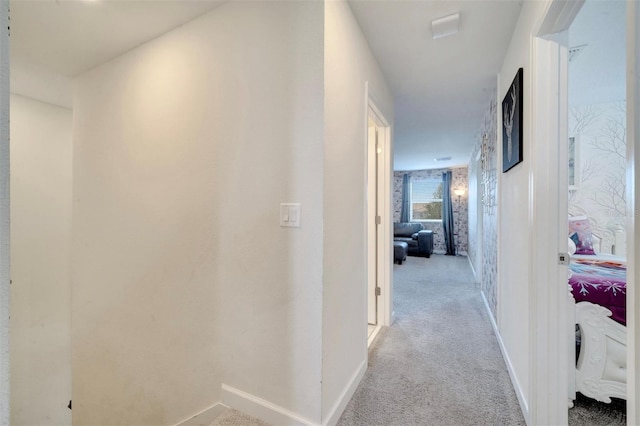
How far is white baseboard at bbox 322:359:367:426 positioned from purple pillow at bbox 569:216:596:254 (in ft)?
7.62

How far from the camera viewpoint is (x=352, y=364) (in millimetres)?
1685

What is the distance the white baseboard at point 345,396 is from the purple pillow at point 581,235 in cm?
232

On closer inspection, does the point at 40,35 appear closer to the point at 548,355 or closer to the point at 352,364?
the point at 352,364

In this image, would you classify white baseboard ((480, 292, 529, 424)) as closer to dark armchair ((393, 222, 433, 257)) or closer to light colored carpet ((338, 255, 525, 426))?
light colored carpet ((338, 255, 525, 426))

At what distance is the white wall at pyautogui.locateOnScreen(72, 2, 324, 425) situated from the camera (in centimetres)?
135

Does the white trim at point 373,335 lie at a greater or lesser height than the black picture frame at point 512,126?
lesser

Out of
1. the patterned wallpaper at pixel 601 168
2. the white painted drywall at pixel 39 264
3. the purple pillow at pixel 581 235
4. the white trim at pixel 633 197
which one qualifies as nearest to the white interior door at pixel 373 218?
the purple pillow at pixel 581 235

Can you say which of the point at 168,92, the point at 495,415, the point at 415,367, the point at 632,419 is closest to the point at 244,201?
the point at 168,92

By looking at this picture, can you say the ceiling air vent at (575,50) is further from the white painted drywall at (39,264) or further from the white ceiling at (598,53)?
the white painted drywall at (39,264)

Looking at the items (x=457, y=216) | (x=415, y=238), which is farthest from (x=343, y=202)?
(x=457, y=216)

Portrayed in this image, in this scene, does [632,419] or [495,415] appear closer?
[632,419]

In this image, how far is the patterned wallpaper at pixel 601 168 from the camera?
2.86 meters

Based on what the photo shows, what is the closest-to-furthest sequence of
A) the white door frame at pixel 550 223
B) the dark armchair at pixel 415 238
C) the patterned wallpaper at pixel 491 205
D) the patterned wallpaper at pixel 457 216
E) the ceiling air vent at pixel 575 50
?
the white door frame at pixel 550 223
the ceiling air vent at pixel 575 50
the patterned wallpaper at pixel 491 205
the dark armchair at pixel 415 238
the patterned wallpaper at pixel 457 216

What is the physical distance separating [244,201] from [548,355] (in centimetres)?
168
